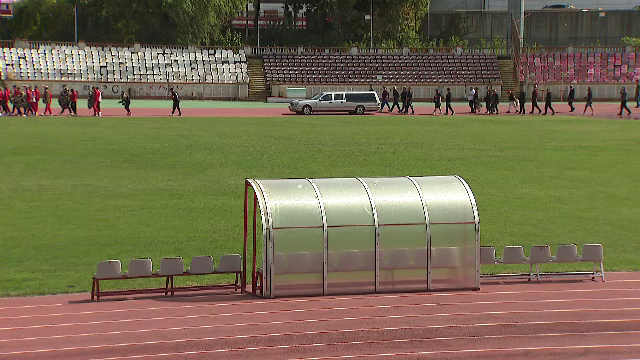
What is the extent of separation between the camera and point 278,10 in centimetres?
10506

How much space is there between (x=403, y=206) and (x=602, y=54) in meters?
66.7

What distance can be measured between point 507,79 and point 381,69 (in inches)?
417

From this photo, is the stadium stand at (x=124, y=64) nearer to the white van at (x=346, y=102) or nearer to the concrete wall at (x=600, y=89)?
the white van at (x=346, y=102)

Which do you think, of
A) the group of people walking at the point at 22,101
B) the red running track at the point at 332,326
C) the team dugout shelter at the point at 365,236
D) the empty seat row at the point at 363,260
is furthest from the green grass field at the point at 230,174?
the empty seat row at the point at 363,260

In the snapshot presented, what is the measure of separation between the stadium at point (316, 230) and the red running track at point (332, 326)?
58 mm

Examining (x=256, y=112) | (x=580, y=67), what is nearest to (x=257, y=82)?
(x=256, y=112)

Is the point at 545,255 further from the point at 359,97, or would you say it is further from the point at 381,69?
the point at 381,69

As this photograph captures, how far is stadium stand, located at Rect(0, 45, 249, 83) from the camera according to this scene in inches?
2827

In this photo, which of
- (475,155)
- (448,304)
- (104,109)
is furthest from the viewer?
(104,109)

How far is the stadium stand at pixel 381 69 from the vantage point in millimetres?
76500

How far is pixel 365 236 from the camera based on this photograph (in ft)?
59.8

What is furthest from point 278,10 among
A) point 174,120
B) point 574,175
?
→ point 574,175

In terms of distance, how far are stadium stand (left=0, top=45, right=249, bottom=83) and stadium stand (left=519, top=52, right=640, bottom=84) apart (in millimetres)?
24098

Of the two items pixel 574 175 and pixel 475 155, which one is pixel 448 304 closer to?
pixel 574 175
